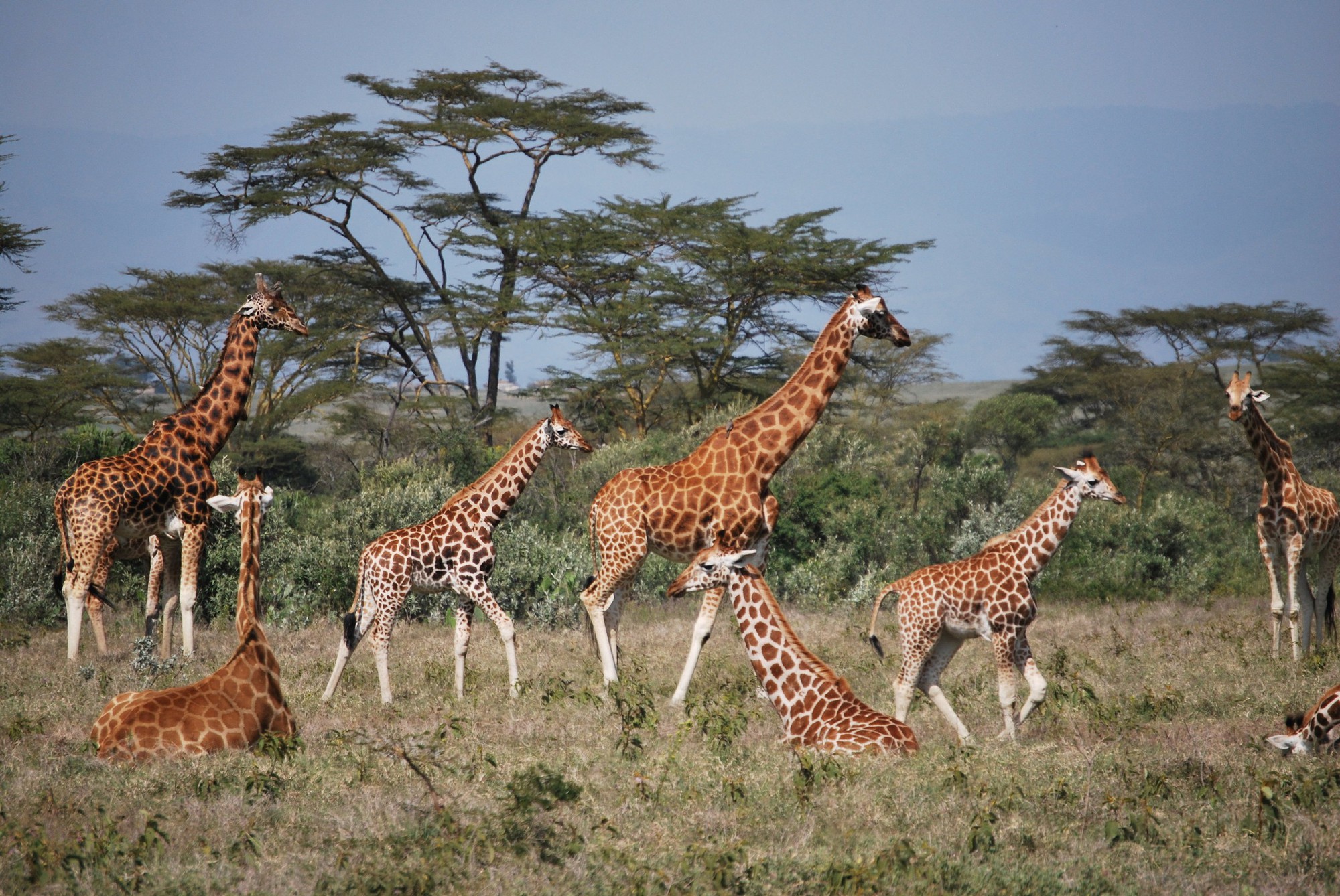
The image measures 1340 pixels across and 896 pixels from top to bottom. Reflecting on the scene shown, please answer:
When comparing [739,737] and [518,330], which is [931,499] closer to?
[739,737]

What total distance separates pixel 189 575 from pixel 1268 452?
979cm

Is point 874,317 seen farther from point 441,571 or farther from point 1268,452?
point 1268,452

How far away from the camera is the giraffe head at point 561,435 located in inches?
405

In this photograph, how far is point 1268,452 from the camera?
1122 cm

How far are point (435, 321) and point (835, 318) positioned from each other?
27252 millimetres

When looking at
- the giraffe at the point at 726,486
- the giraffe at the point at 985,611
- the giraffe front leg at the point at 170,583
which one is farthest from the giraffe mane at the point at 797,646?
the giraffe front leg at the point at 170,583

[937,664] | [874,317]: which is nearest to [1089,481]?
[937,664]

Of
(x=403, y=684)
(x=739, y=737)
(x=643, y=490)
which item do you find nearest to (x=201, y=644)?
(x=403, y=684)

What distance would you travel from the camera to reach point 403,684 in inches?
411

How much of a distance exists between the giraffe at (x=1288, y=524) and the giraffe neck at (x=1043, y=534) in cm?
313

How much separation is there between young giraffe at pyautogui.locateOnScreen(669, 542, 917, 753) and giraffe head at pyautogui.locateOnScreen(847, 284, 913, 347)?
2.56 m

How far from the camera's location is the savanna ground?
18.3 ft

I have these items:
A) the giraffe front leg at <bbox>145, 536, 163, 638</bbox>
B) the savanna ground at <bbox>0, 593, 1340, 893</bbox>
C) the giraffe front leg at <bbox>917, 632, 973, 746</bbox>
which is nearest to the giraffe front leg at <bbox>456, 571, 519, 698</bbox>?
the savanna ground at <bbox>0, 593, 1340, 893</bbox>

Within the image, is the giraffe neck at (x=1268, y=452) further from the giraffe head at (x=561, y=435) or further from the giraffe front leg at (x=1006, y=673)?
the giraffe head at (x=561, y=435)
